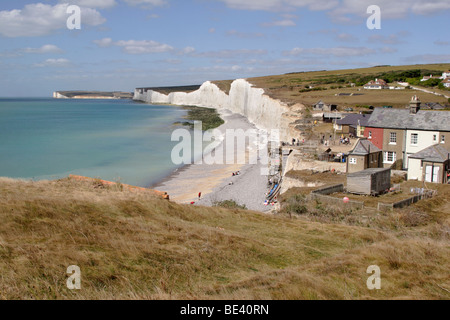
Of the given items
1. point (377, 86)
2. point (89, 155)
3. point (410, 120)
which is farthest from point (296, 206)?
point (377, 86)

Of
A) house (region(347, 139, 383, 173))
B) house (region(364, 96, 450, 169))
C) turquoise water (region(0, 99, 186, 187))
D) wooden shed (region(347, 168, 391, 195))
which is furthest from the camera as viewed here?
turquoise water (region(0, 99, 186, 187))

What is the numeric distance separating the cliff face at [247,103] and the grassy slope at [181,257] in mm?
32766

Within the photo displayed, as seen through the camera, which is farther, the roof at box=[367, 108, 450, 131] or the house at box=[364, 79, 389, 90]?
the house at box=[364, 79, 389, 90]

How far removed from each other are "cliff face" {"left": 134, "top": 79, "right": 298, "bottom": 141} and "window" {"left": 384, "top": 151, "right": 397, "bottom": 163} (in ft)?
48.8

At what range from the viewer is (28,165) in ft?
139

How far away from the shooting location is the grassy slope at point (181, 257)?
19.4 feet

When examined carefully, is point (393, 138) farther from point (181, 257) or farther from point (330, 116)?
point (181, 257)

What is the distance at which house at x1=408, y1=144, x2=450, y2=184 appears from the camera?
71.8 feet

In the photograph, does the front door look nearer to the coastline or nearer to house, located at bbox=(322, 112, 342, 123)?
the coastline

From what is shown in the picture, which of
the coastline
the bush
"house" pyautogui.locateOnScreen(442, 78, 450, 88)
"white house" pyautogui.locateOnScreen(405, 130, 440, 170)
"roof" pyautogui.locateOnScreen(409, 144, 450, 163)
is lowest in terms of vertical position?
the coastline

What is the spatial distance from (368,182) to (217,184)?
47.7ft

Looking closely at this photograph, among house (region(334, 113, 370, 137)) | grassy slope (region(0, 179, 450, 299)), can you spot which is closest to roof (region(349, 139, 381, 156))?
grassy slope (region(0, 179, 450, 299))
